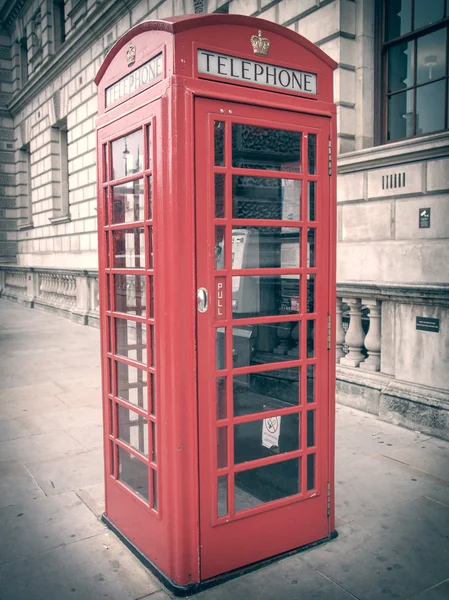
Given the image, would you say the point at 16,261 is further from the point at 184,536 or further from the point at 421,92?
the point at 184,536

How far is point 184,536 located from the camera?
265 centimetres

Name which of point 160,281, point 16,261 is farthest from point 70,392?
point 16,261

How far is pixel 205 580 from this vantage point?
2.72 meters

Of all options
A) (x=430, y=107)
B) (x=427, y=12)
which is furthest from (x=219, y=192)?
(x=427, y=12)

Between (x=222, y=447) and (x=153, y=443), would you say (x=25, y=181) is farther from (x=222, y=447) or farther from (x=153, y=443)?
(x=222, y=447)

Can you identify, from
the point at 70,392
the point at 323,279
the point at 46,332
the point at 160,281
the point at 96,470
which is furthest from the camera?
the point at 46,332

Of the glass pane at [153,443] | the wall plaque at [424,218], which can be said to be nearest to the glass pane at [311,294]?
the glass pane at [153,443]

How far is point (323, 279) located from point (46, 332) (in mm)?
9646

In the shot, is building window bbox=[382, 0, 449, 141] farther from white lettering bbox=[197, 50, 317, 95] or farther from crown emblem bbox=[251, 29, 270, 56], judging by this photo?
crown emblem bbox=[251, 29, 270, 56]

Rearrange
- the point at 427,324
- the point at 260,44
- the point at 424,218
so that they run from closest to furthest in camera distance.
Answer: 1. the point at 260,44
2. the point at 427,324
3. the point at 424,218

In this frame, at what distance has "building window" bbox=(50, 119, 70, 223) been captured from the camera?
1703cm

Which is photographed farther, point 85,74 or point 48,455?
point 85,74

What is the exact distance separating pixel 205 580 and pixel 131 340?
1.29 m

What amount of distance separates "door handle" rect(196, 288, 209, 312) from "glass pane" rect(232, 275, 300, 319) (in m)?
0.28
